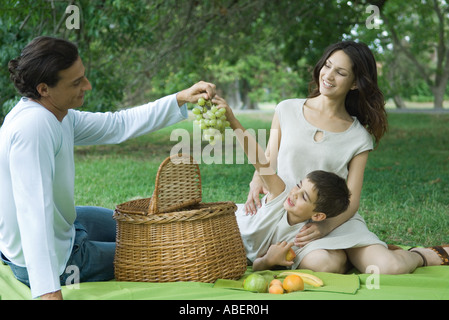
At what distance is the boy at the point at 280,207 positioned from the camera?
3354 mm

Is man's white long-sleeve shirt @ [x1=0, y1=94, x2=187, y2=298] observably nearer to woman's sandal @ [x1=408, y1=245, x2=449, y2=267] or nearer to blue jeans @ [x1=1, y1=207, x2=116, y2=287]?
blue jeans @ [x1=1, y1=207, x2=116, y2=287]

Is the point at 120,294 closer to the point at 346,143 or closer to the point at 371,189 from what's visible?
the point at 346,143

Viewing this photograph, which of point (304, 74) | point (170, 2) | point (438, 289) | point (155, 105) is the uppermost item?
point (170, 2)

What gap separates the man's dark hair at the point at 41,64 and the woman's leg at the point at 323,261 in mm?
1833

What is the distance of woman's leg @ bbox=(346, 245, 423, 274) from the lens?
3398 mm

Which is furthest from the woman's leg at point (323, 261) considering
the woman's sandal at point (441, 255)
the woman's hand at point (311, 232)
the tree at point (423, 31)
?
the tree at point (423, 31)

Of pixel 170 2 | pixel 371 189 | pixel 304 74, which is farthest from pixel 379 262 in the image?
pixel 304 74

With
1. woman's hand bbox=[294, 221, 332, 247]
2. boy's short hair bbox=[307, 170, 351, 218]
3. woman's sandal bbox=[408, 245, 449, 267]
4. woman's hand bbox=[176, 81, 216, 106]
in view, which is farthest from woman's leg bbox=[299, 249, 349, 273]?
woman's hand bbox=[176, 81, 216, 106]

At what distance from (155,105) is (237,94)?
89.6 ft

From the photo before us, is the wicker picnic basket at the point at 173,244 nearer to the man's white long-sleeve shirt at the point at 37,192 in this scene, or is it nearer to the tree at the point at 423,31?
the man's white long-sleeve shirt at the point at 37,192

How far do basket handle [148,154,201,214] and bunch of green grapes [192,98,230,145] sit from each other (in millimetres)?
377

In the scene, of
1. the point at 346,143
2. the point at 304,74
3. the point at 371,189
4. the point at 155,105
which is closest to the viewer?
the point at 155,105

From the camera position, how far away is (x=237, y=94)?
30.4m
